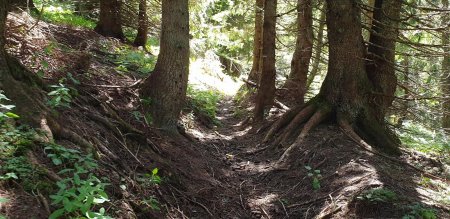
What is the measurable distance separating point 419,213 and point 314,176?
207cm

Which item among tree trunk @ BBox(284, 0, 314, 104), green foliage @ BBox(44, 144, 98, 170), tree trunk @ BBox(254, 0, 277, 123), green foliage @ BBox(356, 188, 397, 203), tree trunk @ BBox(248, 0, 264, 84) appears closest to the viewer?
green foliage @ BBox(44, 144, 98, 170)

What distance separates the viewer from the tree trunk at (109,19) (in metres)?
12.7

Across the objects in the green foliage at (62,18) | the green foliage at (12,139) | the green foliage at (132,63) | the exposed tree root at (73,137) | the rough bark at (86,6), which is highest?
the rough bark at (86,6)

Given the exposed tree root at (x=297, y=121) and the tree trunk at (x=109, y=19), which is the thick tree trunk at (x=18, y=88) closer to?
the exposed tree root at (x=297, y=121)

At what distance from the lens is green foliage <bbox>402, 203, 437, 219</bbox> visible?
458 cm

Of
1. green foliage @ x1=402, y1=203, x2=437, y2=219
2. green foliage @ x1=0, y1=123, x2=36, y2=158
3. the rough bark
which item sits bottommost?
green foliage @ x1=402, y1=203, x2=437, y2=219

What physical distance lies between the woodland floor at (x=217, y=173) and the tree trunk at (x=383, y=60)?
1.24 metres

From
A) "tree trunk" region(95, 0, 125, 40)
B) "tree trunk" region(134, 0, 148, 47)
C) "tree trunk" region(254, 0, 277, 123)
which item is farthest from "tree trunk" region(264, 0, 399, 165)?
"tree trunk" region(134, 0, 148, 47)

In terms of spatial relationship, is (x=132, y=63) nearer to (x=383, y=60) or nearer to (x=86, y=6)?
(x=383, y=60)

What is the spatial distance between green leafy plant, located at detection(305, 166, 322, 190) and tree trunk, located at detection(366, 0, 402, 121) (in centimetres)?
242

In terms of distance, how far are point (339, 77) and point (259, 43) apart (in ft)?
28.2

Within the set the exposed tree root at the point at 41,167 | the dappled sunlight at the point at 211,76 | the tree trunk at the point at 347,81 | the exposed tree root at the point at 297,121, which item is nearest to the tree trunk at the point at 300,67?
the exposed tree root at the point at 297,121

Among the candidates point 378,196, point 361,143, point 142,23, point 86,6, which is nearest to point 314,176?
point 361,143

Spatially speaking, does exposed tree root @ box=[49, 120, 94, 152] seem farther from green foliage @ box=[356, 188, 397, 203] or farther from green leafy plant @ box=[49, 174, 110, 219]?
green foliage @ box=[356, 188, 397, 203]
